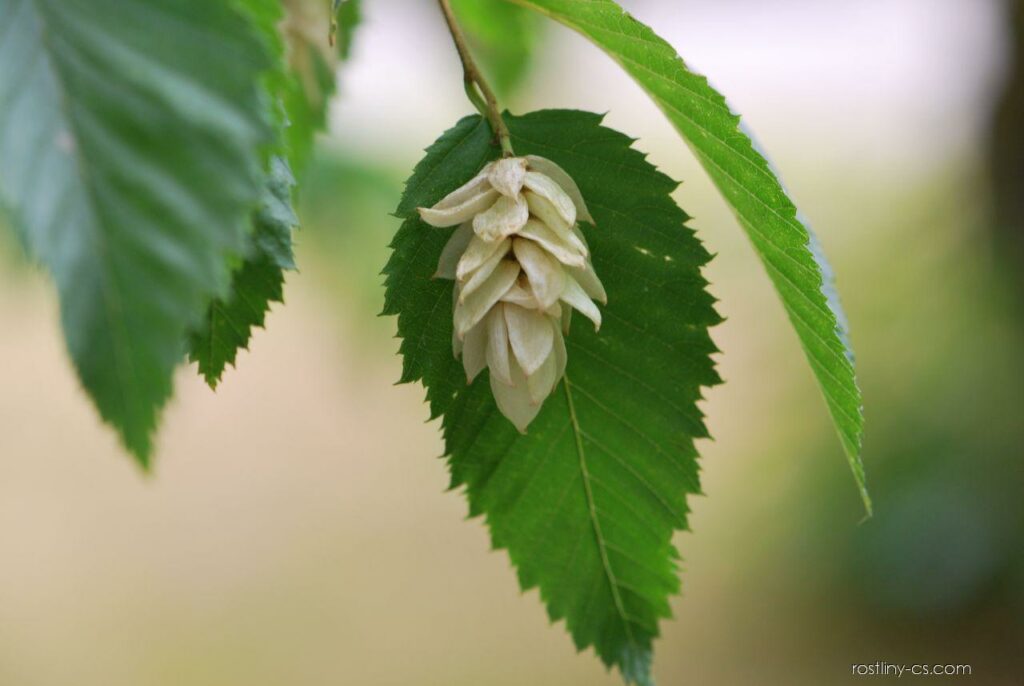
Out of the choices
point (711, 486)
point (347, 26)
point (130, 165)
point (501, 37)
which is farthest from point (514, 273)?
point (711, 486)

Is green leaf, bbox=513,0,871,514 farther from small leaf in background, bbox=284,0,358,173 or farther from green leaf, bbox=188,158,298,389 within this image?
small leaf in background, bbox=284,0,358,173

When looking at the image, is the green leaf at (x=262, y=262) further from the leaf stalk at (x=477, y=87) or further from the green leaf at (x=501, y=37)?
the green leaf at (x=501, y=37)

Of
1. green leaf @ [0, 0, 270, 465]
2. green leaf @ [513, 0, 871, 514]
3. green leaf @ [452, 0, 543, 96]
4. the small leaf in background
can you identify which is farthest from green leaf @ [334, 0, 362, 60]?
green leaf @ [0, 0, 270, 465]

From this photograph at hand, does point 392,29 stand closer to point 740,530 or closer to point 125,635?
point 740,530

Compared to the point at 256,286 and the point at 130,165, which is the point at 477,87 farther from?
the point at 130,165

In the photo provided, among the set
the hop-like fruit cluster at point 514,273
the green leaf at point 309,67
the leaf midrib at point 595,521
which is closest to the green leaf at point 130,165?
the hop-like fruit cluster at point 514,273

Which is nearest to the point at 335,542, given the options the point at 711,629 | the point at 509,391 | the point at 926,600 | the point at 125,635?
the point at 125,635

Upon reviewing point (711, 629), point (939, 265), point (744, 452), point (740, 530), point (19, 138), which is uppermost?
point (939, 265)
